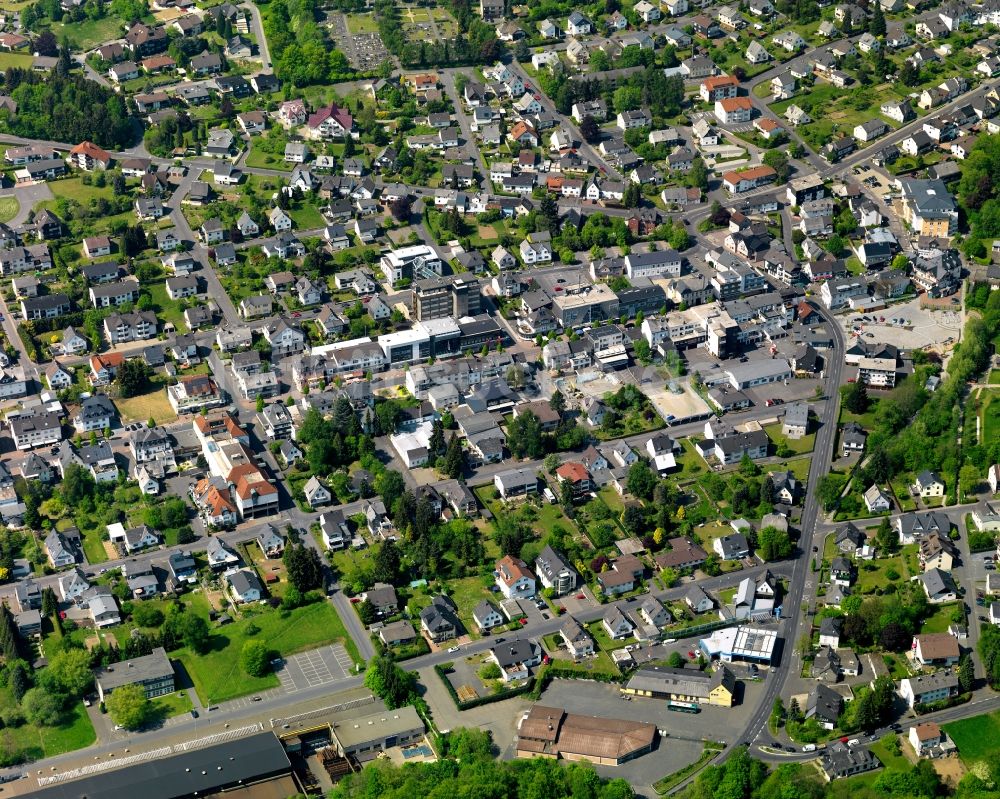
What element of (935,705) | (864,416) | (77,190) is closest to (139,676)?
(935,705)

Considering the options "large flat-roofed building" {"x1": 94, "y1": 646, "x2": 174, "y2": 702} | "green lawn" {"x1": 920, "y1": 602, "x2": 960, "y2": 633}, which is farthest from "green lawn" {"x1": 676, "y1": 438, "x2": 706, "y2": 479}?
"large flat-roofed building" {"x1": 94, "y1": 646, "x2": 174, "y2": 702}

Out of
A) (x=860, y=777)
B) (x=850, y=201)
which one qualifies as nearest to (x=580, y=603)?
(x=860, y=777)

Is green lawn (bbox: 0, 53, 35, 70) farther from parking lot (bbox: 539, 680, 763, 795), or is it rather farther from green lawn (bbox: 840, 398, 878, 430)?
parking lot (bbox: 539, 680, 763, 795)

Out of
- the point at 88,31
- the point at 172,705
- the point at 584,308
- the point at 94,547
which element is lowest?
the point at 172,705

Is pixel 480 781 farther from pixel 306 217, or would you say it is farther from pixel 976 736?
pixel 306 217

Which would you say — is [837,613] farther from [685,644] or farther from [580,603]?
[580,603]

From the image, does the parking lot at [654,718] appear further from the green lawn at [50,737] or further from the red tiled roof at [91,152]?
the red tiled roof at [91,152]
